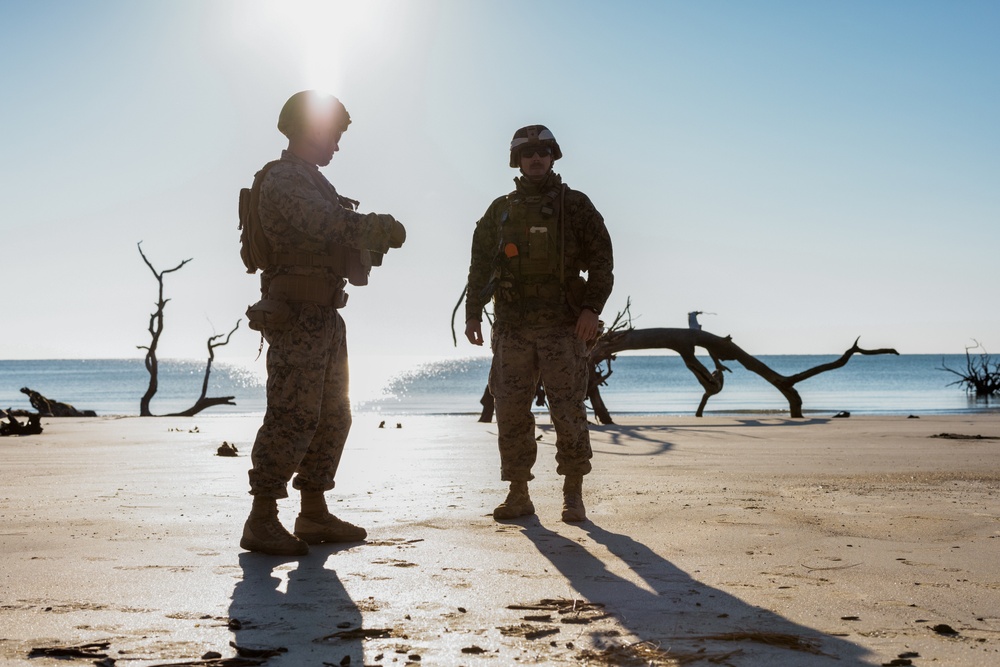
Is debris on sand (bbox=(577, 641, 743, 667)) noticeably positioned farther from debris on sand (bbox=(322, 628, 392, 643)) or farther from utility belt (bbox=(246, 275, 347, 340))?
utility belt (bbox=(246, 275, 347, 340))

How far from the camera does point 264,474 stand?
12.4 feet

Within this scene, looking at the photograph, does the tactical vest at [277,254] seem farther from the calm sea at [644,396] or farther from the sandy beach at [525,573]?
the calm sea at [644,396]

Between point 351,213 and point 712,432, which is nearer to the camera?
point 351,213

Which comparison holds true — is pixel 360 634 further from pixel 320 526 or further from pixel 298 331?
pixel 298 331

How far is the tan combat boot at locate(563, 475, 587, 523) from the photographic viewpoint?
178 inches

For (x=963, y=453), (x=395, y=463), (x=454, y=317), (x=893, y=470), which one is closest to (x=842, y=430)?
(x=963, y=453)

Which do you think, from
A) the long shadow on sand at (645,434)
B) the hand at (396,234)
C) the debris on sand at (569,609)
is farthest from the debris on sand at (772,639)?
the long shadow on sand at (645,434)

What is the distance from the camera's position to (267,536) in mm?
3682

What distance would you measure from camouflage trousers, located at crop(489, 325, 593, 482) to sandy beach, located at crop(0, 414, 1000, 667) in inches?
13.3

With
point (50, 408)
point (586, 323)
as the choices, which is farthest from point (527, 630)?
point (50, 408)

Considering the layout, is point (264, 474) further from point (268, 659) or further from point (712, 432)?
point (712, 432)

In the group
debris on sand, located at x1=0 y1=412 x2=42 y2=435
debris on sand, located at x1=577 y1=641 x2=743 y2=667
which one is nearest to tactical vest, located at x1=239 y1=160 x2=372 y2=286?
debris on sand, located at x1=577 y1=641 x2=743 y2=667

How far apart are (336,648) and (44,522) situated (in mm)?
2664

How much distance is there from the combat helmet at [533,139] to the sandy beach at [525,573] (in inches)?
78.4
